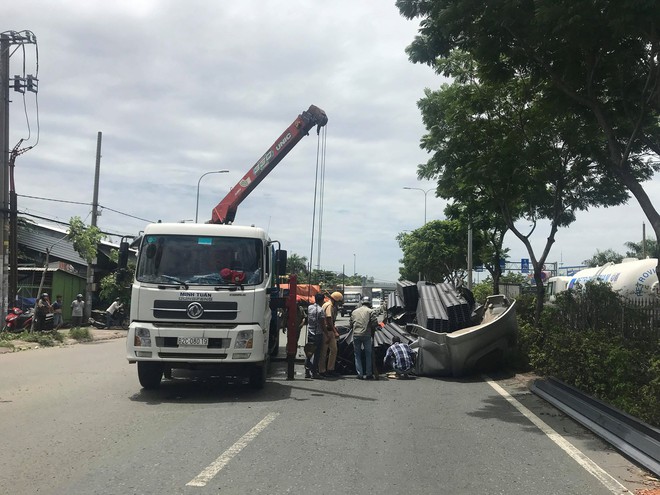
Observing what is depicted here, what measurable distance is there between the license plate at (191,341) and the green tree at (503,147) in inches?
290

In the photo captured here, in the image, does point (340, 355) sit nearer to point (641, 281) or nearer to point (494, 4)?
point (494, 4)

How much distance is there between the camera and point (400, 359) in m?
11.8

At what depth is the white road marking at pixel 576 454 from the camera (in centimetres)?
521

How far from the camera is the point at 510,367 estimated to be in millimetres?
12906

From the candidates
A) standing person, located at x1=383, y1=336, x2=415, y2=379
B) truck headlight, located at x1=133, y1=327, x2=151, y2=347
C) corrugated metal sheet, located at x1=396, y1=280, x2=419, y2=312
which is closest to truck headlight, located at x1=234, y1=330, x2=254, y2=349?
truck headlight, located at x1=133, y1=327, x2=151, y2=347

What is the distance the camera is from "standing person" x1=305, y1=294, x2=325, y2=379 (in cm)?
1144

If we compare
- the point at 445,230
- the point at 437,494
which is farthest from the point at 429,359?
the point at 445,230

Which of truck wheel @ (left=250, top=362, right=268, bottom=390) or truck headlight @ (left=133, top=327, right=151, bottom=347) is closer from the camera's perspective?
truck headlight @ (left=133, top=327, right=151, bottom=347)

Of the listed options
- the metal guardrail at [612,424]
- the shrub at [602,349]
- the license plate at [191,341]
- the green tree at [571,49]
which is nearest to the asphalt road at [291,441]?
the metal guardrail at [612,424]

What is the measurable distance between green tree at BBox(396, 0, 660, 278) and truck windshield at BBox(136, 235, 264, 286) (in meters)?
4.26

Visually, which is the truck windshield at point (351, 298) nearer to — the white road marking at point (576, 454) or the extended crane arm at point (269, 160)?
the extended crane arm at point (269, 160)

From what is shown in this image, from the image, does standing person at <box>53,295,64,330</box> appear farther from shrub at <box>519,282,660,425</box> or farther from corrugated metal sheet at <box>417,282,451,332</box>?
shrub at <box>519,282,660,425</box>

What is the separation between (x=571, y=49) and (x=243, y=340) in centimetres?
664

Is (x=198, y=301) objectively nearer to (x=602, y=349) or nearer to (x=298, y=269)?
(x=602, y=349)
